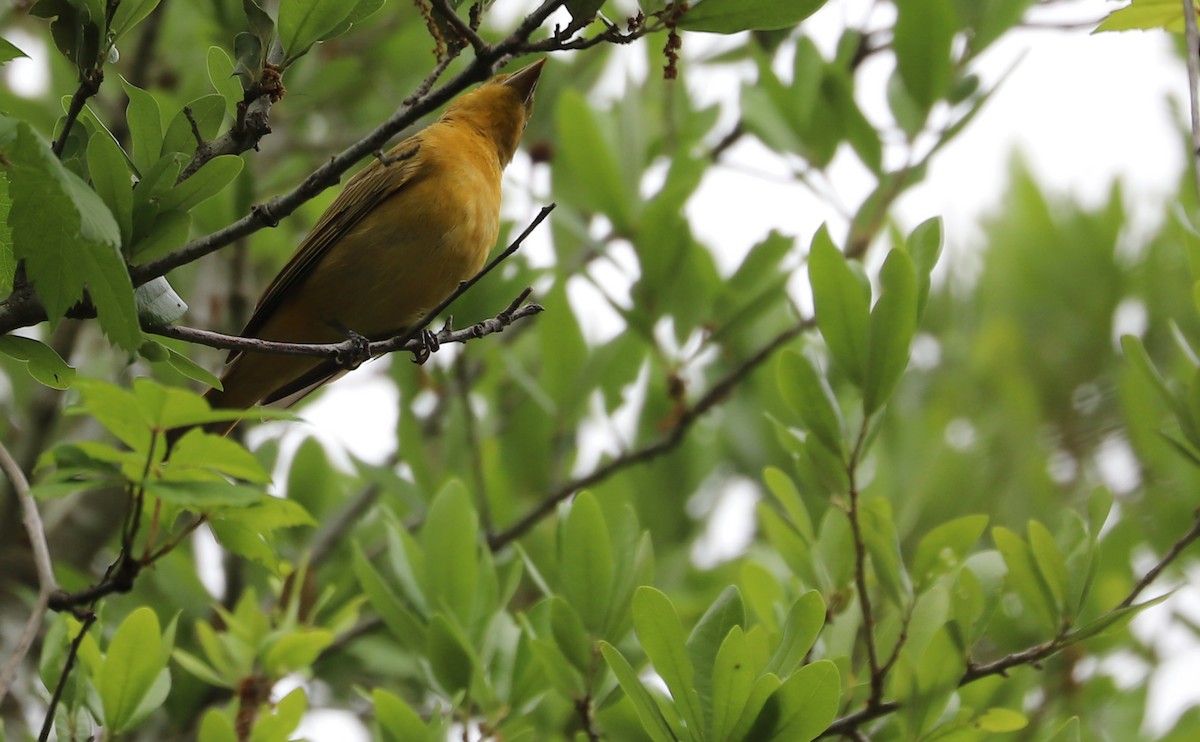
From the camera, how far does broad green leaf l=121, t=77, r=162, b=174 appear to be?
6.97 ft

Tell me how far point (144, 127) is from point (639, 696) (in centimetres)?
135

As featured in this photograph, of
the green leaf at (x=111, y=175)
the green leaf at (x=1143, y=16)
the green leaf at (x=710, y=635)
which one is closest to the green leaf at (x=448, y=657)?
the green leaf at (x=710, y=635)

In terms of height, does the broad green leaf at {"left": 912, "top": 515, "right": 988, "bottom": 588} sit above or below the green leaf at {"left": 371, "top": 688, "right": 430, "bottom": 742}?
below

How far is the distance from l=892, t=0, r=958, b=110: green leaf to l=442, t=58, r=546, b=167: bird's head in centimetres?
135

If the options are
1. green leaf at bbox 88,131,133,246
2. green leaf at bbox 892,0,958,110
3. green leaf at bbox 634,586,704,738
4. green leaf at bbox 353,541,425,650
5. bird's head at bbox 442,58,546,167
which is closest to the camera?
green leaf at bbox 88,131,133,246

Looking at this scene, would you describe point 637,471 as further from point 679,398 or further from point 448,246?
point 448,246

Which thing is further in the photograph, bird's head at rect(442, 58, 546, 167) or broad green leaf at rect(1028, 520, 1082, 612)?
bird's head at rect(442, 58, 546, 167)

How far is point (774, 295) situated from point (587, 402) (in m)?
0.76

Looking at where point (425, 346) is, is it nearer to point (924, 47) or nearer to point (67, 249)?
point (67, 249)

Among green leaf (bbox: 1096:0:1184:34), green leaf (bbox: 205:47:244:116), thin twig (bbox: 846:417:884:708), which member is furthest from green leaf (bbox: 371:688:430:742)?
green leaf (bbox: 1096:0:1184:34)

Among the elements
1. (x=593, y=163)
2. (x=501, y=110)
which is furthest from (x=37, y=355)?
(x=501, y=110)

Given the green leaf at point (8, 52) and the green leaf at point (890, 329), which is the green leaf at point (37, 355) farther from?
the green leaf at point (890, 329)

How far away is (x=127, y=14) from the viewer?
205 cm

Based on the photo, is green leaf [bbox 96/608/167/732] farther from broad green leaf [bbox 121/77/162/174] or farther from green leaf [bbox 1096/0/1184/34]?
green leaf [bbox 1096/0/1184/34]
